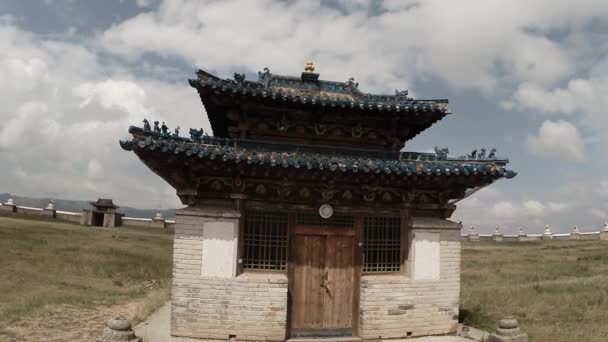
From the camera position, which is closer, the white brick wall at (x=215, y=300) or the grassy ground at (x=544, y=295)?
the white brick wall at (x=215, y=300)

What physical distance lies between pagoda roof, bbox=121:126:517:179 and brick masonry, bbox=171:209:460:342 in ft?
5.34

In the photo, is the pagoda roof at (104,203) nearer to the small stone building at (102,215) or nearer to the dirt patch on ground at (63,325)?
the small stone building at (102,215)

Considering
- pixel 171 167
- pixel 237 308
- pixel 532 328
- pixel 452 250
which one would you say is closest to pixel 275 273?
pixel 237 308

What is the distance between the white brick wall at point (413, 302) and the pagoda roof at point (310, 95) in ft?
10.5

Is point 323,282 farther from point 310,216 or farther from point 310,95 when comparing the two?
point 310,95

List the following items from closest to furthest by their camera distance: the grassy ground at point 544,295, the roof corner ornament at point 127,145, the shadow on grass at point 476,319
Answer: the roof corner ornament at point 127,145, the shadow on grass at point 476,319, the grassy ground at point 544,295

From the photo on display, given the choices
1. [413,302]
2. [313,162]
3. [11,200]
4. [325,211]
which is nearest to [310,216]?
[325,211]

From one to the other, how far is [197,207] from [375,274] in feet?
15.8

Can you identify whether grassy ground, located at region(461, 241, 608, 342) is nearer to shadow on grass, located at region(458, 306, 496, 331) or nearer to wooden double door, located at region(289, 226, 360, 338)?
shadow on grass, located at region(458, 306, 496, 331)

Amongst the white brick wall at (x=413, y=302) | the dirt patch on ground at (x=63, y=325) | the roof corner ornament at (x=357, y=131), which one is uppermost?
the roof corner ornament at (x=357, y=131)

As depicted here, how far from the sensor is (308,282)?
11.0m

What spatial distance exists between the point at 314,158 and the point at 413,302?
4.49 meters

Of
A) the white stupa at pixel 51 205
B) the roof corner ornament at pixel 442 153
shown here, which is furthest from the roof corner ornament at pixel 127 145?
the white stupa at pixel 51 205

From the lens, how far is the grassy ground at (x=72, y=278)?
43.8 ft
